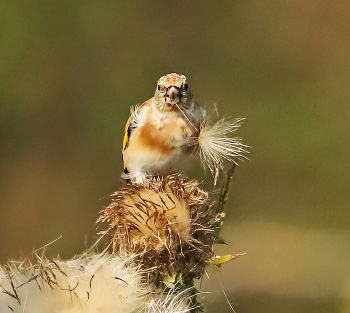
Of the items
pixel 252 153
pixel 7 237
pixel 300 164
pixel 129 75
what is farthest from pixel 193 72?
pixel 7 237

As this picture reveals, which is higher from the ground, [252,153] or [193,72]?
[193,72]

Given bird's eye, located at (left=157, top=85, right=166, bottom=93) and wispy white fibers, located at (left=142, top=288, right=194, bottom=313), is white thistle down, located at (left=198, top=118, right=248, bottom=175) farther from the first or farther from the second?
wispy white fibers, located at (left=142, top=288, right=194, bottom=313)

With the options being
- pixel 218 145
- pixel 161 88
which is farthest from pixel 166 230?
pixel 161 88

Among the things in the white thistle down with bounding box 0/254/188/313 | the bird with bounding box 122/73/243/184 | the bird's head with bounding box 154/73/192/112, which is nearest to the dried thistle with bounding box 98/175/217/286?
the white thistle down with bounding box 0/254/188/313

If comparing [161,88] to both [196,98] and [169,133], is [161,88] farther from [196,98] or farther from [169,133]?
[196,98]

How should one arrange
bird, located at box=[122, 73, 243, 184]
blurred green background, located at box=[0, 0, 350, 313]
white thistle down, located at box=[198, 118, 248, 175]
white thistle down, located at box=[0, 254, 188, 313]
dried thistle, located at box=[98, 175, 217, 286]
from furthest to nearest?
blurred green background, located at box=[0, 0, 350, 313] < bird, located at box=[122, 73, 243, 184] < white thistle down, located at box=[198, 118, 248, 175] < dried thistle, located at box=[98, 175, 217, 286] < white thistle down, located at box=[0, 254, 188, 313]

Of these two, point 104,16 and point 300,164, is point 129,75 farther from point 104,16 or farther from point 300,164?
point 300,164

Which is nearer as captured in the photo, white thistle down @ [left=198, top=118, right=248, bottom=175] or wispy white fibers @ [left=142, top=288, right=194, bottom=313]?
wispy white fibers @ [left=142, top=288, right=194, bottom=313]
